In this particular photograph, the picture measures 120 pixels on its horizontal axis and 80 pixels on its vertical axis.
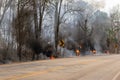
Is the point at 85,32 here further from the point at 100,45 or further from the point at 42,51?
the point at 42,51

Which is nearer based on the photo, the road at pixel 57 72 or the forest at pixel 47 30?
the road at pixel 57 72

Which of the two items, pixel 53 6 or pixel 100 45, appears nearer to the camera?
pixel 53 6

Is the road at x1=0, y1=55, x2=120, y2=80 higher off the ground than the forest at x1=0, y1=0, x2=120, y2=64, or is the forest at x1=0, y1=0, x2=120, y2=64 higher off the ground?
the forest at x1=0, y1=0, x2=120, y2=64

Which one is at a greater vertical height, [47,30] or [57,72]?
[47,30]

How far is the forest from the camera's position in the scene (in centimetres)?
4572

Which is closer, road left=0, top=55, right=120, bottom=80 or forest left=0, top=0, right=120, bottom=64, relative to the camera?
road left=0, top=55, right=120, bottom=80

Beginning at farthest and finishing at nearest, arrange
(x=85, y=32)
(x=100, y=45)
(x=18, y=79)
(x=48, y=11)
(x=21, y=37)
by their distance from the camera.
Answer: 1. (x=100, y=45)
2. (x=85, y=32)
3. (x=48, y=11)
4. (x=21, y=37)
5. (x=18, y=79)

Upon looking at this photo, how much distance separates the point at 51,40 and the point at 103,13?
42581mm

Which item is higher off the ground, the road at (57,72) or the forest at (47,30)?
the forest at (47,30)

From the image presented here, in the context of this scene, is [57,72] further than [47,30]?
No

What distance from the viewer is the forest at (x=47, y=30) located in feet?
150

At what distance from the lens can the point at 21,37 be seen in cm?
4738

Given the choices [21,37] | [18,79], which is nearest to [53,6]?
[21,37]

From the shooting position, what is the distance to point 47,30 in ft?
205
